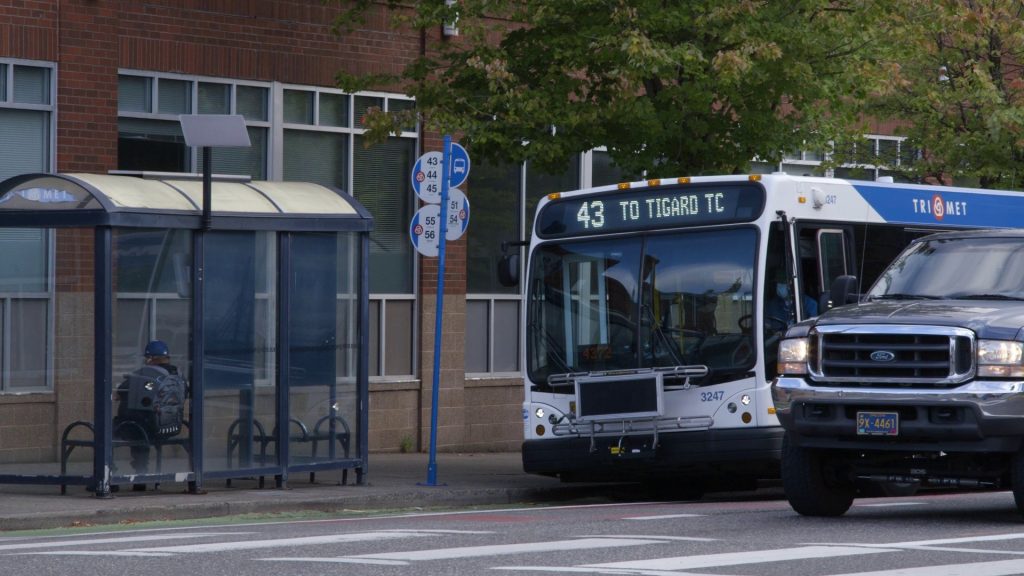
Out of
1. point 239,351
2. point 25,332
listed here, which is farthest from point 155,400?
point 25,332

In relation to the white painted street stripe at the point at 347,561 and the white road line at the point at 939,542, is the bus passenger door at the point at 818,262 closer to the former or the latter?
the white road line at the point at 939,542

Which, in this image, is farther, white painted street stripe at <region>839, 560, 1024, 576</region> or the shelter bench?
the shelter bench

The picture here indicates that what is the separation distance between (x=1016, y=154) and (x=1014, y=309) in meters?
14.3

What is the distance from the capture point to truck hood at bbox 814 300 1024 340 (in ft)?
39.1

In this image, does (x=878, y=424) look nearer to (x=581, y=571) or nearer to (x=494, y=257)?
(x=581, y=571)

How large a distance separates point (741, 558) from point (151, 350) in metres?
7.08

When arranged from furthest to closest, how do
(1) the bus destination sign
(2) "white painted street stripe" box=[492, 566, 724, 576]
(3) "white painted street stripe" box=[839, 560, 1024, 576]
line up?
(1) the bus destination sign
(3) "white painted street stripe" box=[839, 560, 1024, 576]
(2) "white painted street stripe" box=[492, 566, 724, 576]

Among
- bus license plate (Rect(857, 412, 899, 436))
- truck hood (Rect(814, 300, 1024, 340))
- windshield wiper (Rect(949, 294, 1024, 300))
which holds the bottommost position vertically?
bus license plate (Rect(857, 412, 899, 436))

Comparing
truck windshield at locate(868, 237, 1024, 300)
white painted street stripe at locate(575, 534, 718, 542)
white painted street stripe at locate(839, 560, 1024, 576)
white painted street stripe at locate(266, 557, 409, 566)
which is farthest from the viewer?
truck windshield at locate(868, 237, 1024, 300)

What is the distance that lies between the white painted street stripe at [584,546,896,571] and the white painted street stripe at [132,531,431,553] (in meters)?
2.09

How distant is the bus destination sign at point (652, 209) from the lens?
15.8m

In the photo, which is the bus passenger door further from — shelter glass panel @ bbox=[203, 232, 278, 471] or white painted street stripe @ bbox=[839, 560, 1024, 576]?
white painted street stripe @ bbox=[839, 560, 1024, 576]

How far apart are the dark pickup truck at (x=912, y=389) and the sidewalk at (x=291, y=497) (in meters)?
4.37

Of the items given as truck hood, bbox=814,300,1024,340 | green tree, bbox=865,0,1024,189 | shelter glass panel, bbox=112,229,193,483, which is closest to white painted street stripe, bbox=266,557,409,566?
truck hood, bbox=814,300,1024,340
